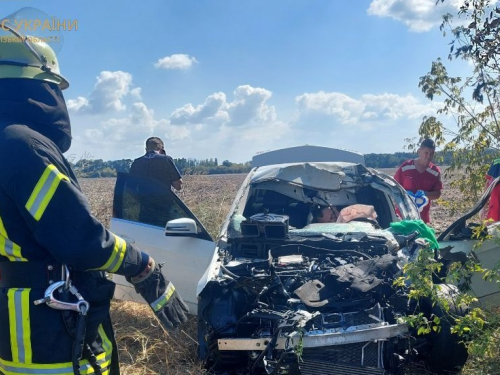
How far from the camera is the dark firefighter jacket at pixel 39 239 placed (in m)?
1.85

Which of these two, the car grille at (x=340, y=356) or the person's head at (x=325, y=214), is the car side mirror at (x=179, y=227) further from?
the person's head at (x=325, y=214)

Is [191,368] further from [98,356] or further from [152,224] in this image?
[98,356]

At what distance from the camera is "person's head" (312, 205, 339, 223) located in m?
5.38

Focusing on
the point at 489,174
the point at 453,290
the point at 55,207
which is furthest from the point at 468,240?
the point at 55,207

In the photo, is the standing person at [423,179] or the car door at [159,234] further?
the standing person at [423,179]

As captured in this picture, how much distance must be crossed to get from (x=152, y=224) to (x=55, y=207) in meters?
2.68

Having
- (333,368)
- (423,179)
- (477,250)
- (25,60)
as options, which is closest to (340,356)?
(333,368)

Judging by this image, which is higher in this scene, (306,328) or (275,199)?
(275,199)

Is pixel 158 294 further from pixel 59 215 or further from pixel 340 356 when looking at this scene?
pixel 340 356

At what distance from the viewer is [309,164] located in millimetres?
5508

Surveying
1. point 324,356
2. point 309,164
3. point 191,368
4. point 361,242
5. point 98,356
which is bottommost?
point 191,368

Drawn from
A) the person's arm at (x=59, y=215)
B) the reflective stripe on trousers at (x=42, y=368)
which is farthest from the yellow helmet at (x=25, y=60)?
the reflective stripe on trousers at (x=42, y=368)

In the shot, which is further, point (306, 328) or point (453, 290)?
point (453, 290)

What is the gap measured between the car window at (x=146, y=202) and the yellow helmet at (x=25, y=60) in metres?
2.13
